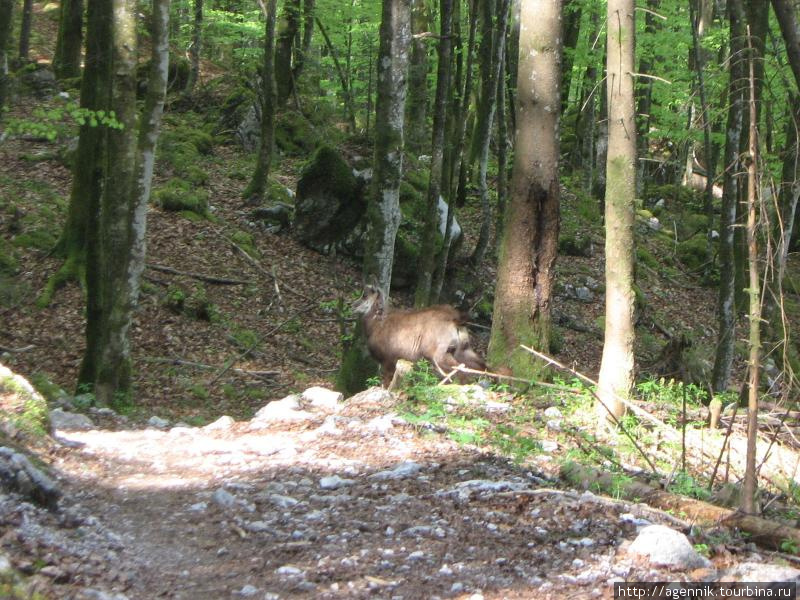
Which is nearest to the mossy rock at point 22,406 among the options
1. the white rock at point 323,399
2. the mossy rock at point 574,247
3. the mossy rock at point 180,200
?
the white rock at point 323,399

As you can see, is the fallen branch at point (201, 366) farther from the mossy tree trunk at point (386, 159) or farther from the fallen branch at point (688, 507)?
the fallen branch at point (688, 507)

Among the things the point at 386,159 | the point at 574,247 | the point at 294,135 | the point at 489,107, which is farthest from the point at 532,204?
the point at 294,135

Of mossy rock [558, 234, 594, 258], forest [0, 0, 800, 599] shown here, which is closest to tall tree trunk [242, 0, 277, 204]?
forest [0, 0, 800, 599]

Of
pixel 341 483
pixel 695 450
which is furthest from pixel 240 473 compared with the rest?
pixel 695 450

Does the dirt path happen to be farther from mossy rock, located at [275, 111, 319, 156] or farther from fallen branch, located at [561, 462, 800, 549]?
mossy rock, located at [275, 111, 319, 156]

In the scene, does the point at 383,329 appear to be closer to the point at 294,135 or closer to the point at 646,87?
the point at 294,135

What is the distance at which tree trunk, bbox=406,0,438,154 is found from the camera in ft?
67.4

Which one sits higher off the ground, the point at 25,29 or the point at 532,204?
the point at 25,29

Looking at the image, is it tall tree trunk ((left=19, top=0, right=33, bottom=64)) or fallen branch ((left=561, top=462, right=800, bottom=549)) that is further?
tall tree trunk ((left=19, top=0, right=33, bottom=64))

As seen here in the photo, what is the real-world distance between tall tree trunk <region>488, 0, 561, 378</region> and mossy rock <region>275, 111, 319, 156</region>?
14.8m

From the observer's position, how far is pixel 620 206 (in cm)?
738

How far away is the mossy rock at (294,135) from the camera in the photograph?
73.6ft

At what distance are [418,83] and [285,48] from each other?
3.89m

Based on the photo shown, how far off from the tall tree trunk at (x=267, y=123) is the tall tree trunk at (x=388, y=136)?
785cm
